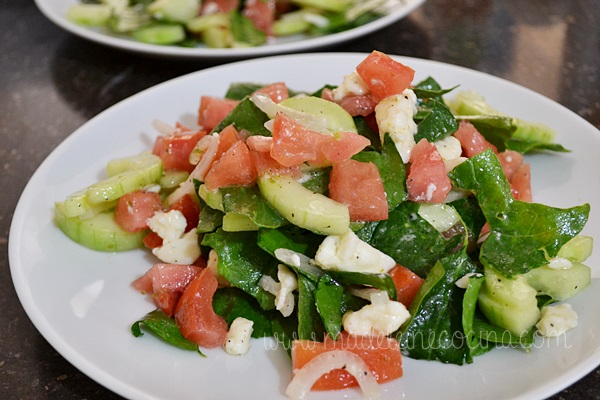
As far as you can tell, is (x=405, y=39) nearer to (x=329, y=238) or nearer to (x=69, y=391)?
(x=329, y=238)

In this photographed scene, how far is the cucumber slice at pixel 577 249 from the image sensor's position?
193 cm

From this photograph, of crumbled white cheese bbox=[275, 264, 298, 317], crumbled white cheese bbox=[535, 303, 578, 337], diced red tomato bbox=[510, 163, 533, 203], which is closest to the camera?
crumbled white cheese bbox=[535, 303, 578, 337]

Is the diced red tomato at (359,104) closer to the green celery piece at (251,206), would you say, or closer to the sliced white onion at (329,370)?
the green celery piece at (251,206)

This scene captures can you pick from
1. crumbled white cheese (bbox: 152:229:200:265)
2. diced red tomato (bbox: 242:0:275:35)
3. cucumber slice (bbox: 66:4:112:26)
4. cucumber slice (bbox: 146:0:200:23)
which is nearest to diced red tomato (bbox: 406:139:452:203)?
crumbled white cheese (bbox: 152:229:200:265)

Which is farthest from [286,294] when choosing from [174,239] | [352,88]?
[352,88]

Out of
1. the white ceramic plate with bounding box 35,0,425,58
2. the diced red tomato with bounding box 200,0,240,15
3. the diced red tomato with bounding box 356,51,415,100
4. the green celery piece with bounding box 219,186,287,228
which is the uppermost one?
the diced red tomato with bounding box 356,51,415,100

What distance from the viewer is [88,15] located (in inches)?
139

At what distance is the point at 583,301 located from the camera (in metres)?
1.85

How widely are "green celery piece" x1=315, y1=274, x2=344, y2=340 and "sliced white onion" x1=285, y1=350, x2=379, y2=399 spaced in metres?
0.08

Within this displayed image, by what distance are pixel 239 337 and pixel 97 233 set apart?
23.4 inches

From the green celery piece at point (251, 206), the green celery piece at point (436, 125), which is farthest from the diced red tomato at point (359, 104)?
the green celery piece at point (251, 206)

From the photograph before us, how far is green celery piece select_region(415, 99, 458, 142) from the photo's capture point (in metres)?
2.08

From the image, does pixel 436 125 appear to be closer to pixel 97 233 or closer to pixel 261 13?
pixel 97 233

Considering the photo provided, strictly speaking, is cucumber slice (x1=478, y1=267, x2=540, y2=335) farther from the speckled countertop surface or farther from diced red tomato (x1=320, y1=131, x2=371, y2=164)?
the speckled countertop surface
